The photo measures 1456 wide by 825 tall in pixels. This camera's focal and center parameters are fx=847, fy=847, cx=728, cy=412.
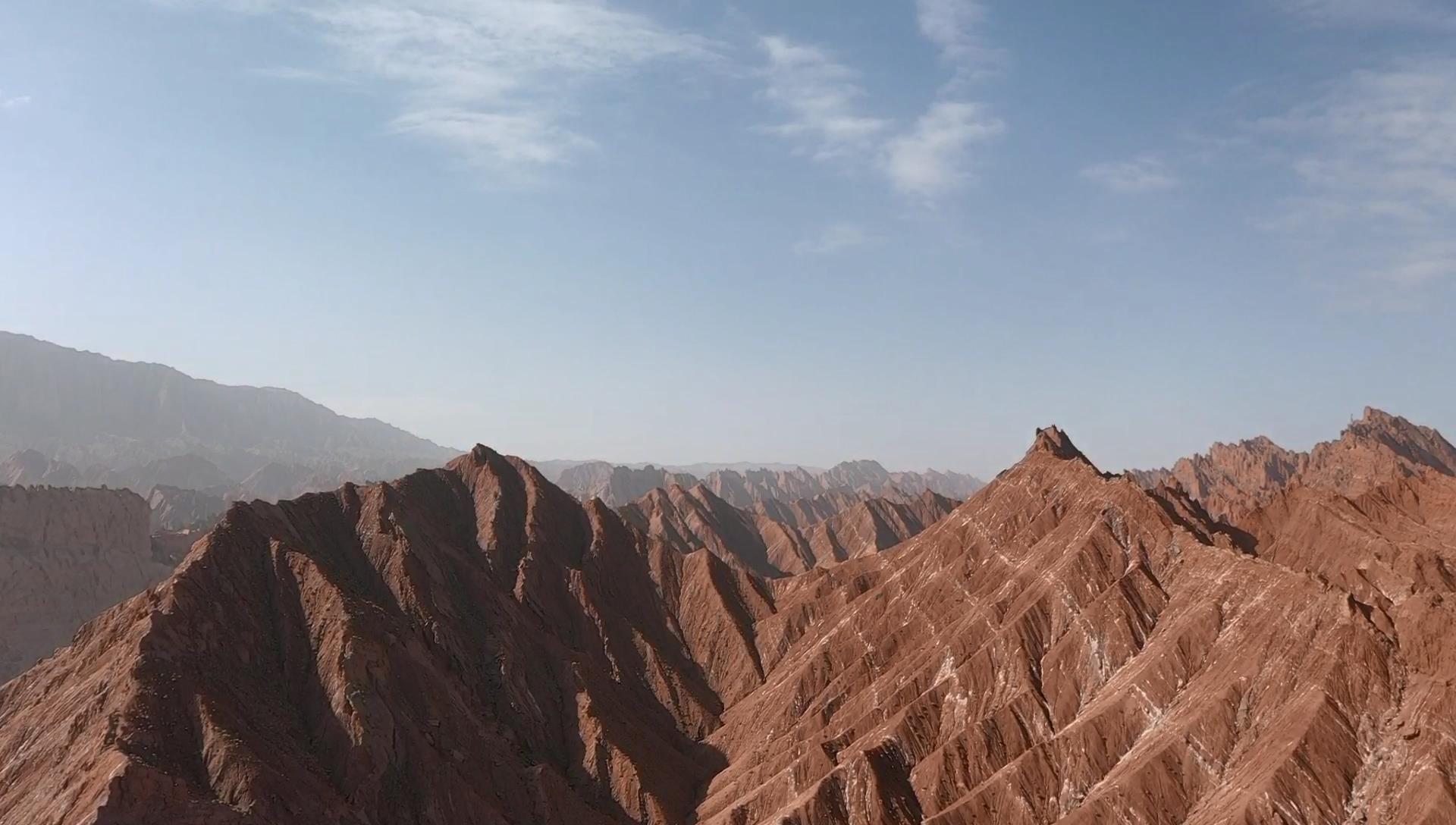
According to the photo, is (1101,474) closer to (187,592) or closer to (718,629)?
(718,629)

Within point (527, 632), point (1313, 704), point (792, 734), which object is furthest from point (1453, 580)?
point (527, 632)

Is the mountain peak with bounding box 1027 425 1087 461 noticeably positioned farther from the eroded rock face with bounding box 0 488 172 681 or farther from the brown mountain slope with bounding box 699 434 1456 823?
the eroded rock face with bounding box 0 488 172 681

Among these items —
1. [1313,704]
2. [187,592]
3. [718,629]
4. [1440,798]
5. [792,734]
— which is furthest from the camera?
[718,629]

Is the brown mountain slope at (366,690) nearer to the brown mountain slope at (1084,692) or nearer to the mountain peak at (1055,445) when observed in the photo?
the brown mountain slope at (1084,692)

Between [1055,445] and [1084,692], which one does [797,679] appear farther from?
[1055,445]

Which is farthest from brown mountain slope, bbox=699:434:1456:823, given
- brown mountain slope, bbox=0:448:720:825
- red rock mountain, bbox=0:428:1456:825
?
A: brown mountain slope, bbox=0:448:720:825
